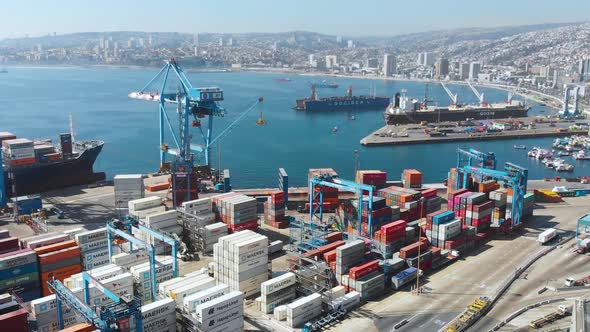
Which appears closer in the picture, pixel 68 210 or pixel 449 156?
pixel 68 210

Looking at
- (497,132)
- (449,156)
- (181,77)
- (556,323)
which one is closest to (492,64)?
(497,132)

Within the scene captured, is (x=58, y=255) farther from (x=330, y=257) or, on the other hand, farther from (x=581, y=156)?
(x=581, y=156)

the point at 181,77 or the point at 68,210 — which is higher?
the point at 181,77

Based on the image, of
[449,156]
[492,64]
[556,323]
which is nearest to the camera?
[556,323]

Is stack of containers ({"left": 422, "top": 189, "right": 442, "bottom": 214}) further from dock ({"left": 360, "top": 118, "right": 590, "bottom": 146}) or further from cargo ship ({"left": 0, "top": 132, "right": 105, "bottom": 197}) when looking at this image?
dock ({"left": 360, "top": 118, "right": 590, "bottom": 146})

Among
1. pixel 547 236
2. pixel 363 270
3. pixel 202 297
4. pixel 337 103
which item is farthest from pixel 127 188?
pixel 337 103

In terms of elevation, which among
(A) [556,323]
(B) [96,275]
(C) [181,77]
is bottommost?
(A) [556,323]

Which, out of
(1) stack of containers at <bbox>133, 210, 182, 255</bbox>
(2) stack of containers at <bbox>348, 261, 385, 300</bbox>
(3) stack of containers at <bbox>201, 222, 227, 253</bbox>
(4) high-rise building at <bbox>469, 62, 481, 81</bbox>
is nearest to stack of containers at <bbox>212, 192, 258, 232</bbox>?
(3) stack of containers at <bbox>201, 222, 227, 253</bbox>

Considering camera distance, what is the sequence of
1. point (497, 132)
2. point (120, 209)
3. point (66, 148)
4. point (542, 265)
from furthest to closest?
1. point (497, 132)
2. point (66, 148)
3. point (120, 209)
4. point (542, 265)

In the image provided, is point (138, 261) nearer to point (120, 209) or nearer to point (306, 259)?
point (306, 259)
